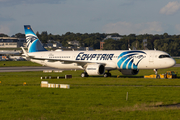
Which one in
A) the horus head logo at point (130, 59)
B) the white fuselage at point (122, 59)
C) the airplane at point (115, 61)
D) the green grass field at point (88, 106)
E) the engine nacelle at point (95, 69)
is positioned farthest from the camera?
the engine nacelle at point (95, 69)

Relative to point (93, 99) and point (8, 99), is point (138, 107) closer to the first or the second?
point (93, 99)

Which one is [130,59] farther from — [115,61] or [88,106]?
[88,106]

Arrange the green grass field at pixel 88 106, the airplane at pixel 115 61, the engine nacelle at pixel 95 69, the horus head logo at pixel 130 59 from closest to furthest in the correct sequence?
the green grass field at pixel 88 106
the airplane at pixel 115 61
the horus head logo at pixel 130 59
the engine nacelle at pixel 95 69

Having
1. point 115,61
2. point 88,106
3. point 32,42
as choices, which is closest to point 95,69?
point 115,61

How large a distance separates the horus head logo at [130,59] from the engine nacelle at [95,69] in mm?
2952

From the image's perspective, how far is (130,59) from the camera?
158 feet

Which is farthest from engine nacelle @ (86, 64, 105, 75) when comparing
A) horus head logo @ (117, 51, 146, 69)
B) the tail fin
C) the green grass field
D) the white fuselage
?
the green grass field

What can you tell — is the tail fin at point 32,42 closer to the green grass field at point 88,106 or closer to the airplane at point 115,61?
the airplane at point 115,61

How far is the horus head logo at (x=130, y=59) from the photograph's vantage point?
Answer: 47.8 meters

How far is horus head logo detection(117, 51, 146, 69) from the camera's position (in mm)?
47844

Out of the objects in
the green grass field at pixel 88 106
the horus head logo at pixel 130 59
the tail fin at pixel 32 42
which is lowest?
the green grass field at pixel 88 106

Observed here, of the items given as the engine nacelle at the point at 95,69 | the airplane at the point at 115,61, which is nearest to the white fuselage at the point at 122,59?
the airplane at the point at 115,61

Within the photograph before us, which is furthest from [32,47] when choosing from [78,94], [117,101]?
[117,101]

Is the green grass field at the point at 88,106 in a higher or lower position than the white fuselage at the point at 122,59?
lower
